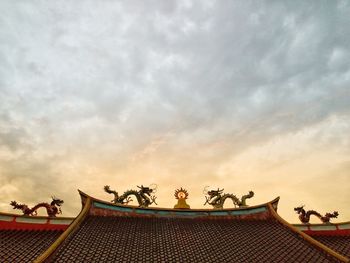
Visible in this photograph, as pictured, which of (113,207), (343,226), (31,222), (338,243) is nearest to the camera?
(31,222)

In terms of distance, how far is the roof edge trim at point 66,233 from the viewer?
18.7ft

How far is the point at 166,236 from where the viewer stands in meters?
7.68

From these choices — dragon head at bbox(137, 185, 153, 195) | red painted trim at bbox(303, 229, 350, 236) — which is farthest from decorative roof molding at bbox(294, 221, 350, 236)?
dragon head at bbox(137, 185, 153, 195)

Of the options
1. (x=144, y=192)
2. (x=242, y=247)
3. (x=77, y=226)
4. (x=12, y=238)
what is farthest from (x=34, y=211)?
(x=242, y=247)

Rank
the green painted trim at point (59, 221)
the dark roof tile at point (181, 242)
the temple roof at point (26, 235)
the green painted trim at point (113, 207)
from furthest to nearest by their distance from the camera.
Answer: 1. the green painted trim at point (113, 207)
2. the green painted trim at point (59, 221)
3. the temple roof at point (26, 235)
4. the dark roof tile at point (181, 242)

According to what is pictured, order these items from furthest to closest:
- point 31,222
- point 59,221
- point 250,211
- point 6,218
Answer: point 250,211 < point 59,221 < point 31,222 < point 6,218

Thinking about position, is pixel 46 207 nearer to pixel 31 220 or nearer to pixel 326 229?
pixel 31 220

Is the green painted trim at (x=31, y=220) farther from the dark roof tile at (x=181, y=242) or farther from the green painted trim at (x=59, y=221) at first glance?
the dark roof tile at (x=181, y=242)

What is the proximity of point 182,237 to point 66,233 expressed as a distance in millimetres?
3349

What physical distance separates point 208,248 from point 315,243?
10.6ft

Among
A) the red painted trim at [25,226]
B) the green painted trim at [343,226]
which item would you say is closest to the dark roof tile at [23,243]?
the red painted trim at [25,226]

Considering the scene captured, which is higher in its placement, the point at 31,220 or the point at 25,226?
the point at 31,220

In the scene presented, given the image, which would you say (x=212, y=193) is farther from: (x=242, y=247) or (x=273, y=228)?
(x=242, y=247)

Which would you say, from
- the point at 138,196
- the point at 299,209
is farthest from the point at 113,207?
the point at 299,209
